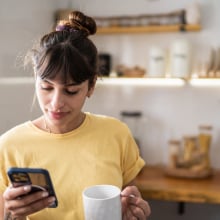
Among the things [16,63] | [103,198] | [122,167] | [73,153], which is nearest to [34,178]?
[103,198]

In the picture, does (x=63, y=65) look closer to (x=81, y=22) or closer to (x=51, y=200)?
(x=81, y=22)

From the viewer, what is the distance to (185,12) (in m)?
2.21

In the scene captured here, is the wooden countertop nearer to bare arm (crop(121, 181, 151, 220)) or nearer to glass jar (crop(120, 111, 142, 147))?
glass jar (crop(120, 111, 142, 147))

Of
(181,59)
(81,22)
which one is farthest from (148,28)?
(81,22)

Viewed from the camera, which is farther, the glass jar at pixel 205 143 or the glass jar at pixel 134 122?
the glass jar at pixel 134 122

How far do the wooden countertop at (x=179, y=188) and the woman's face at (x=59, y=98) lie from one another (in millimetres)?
985

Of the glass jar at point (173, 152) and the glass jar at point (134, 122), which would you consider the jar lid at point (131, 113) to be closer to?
the glass jar at point (134, 122)

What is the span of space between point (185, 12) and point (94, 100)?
2.62ft

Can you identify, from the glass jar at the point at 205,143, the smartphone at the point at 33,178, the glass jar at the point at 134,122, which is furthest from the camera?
the glass jar at the point at 134,122

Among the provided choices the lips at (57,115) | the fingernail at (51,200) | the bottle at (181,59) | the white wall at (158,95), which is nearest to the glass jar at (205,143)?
the white wall at (158,95)

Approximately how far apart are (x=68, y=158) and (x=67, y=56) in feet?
0.94

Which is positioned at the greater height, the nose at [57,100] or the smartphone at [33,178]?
the nose at [57,100]

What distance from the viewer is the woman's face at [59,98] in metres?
0.96

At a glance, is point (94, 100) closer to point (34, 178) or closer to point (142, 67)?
point (142, 67)
